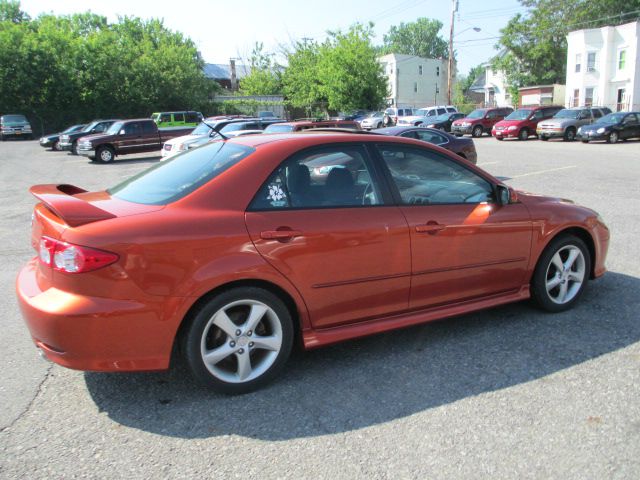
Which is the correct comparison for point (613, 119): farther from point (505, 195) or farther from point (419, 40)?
point (419, 40)

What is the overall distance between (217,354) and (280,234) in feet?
2.69

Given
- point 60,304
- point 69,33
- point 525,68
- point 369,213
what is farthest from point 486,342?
point 525,68

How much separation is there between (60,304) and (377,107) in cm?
4617

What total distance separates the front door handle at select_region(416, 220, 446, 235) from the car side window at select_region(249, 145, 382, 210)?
0.34 metres

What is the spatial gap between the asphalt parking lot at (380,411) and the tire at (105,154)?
1827cm

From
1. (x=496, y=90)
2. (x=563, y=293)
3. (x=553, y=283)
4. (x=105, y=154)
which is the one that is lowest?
(x=563, y=293)

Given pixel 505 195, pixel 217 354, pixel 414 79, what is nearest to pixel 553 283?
pixel 505 195

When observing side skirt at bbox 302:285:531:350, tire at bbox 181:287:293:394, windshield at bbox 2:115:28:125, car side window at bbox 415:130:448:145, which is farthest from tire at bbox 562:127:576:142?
windshield at bbox 2:115:28:125

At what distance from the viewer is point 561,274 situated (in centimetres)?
454

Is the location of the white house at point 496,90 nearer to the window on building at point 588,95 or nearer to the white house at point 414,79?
the white house at point 414,79

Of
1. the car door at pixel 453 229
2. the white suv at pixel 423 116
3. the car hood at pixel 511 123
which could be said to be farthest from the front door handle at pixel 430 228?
the white suv at pixel 423 116

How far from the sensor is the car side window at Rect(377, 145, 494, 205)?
3.90 m

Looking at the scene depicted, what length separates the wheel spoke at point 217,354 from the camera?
3205 mm

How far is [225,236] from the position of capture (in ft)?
10.3
